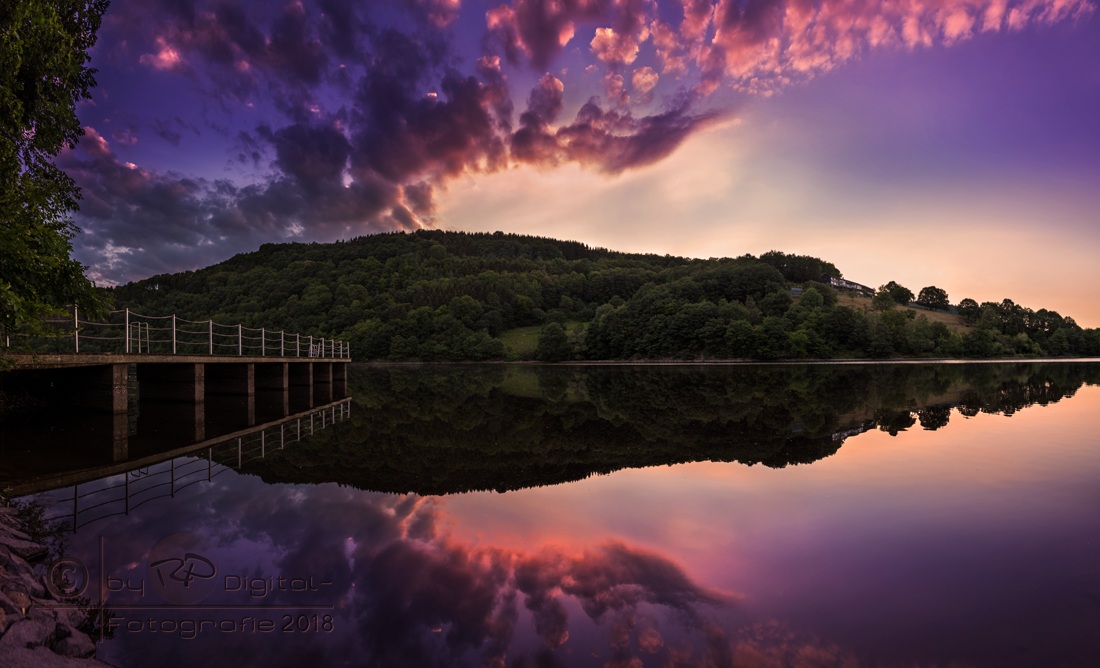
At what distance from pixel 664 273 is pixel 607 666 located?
14413 cm

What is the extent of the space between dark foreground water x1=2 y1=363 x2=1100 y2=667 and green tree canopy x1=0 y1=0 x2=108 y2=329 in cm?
330

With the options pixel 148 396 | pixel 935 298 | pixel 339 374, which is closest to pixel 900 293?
pixel 935 298

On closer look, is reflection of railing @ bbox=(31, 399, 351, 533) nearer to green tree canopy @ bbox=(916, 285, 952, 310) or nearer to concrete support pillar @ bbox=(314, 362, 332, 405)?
concrete support pillar @ bbox=(314, 362, 332, 405)

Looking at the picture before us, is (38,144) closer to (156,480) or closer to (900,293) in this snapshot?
(156,480)

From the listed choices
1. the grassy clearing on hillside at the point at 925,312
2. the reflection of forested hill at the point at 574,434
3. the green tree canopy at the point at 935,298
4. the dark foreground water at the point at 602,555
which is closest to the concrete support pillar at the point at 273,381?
the reflection of forested hill at the point at 574,434

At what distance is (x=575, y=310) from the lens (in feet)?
449

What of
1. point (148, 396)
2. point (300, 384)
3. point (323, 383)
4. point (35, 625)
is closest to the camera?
point (35, 625)

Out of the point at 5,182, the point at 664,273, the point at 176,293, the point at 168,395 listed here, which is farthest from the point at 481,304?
the point at 5,182

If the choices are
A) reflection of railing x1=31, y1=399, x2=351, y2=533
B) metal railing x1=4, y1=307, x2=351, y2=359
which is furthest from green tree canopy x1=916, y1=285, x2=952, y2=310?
reflection of railing x1=31, y1=399, x2=351, y2=533

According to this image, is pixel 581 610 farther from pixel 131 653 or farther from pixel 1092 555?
pixel 1092 555

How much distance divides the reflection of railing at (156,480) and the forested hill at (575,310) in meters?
83.3

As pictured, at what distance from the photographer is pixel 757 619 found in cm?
493

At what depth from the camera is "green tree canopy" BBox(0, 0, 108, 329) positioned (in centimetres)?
718

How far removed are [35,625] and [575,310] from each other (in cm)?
13349
